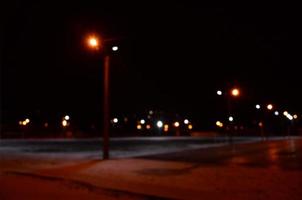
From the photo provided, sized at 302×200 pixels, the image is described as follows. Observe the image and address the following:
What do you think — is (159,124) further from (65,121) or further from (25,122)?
(25,122)

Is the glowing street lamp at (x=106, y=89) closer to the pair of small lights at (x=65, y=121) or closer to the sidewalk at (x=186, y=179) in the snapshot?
the sidewalk at (x=186, y=179)

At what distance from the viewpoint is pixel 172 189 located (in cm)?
1408

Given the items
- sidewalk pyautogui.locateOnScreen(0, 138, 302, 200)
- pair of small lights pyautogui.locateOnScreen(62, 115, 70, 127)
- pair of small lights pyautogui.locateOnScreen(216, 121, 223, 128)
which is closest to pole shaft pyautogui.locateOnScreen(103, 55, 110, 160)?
sidewalk pyautogui.locateOnScreen(0, 138, 302, 200)

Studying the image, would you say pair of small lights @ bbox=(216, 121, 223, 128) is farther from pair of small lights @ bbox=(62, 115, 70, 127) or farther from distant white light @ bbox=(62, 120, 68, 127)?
distant white light @ bbox=(62, 120, 68, 127)

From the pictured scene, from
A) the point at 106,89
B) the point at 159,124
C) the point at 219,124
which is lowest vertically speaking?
the point at 106,89

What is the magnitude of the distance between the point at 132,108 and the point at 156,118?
30.6 metres

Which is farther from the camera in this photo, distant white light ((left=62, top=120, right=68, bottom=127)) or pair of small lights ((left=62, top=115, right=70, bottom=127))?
distant white light ((left=62, top=120, right=68, bottom=127))

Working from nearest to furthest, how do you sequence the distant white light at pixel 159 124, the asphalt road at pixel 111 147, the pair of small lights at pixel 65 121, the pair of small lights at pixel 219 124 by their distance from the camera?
the asphalt road at pixel 111 147
the pair of small lights at pixel 65 121
the pair of small lights at pixel 219 124
the distant white light at pixel 159 124

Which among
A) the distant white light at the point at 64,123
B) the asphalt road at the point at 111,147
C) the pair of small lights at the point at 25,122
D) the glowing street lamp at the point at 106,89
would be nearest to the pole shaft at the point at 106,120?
the glowing street lamp at the point at 106,89

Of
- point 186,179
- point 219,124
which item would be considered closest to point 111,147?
point 186,179

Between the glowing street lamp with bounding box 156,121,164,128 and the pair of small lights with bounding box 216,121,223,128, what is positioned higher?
the glowing street lamp with bounding box 156,121,164,128

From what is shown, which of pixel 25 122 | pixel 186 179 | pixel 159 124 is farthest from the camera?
pixel 159 124

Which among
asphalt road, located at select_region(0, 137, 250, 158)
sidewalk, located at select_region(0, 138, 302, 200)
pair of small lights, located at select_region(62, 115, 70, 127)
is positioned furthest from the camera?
pair of small lights, located at select_region(62, 115, 70, 127)

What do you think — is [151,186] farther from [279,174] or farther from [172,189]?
[279,174]
